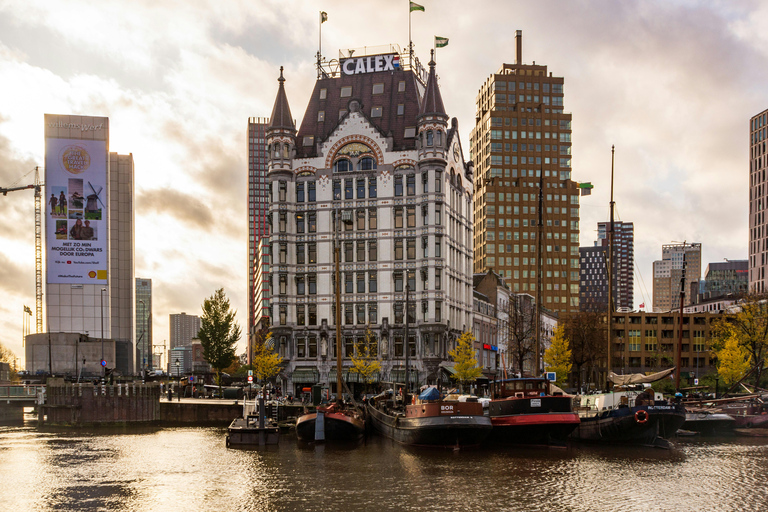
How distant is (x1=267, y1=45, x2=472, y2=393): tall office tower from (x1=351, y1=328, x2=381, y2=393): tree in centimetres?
103

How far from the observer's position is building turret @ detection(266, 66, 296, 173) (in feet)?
361

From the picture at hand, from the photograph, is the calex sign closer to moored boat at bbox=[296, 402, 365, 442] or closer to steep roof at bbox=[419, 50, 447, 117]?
steep roof at bbox=[419, 50, 447, 117]

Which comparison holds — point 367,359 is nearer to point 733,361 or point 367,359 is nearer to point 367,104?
point 367,104

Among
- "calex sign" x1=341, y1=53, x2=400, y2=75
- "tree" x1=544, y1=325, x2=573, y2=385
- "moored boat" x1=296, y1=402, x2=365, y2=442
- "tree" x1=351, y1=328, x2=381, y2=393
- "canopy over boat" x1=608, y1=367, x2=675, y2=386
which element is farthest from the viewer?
"tree" x1=544, y1=325, x2=573, y2=385

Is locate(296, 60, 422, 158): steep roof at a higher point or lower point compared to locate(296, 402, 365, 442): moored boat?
higher

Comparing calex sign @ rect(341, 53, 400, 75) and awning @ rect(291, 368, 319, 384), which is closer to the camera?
awning @ rect(291, 368, 319, 384)

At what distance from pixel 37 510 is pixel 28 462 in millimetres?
19038

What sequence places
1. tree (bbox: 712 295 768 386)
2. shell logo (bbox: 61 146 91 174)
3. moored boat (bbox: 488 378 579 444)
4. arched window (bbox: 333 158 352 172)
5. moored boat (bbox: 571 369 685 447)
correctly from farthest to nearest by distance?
shell logo (bbox: 61 146 91 174) < arched window (bbox: 333 158 352 172) < tree (bbox: 712 295 768 386) < moored boat (bbox: 571 369 685 447) < moored boat (bbox: 488 378 579 444)

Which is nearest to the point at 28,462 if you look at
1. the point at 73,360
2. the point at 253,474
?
the point at 253,474

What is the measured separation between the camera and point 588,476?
4594 cm

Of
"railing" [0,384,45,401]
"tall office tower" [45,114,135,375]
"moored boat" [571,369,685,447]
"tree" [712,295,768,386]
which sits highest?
"tall office tower" [45,114,135,375]

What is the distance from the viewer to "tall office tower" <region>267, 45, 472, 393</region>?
10525 centimetres

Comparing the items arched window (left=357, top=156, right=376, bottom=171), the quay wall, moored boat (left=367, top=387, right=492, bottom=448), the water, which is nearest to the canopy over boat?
the water

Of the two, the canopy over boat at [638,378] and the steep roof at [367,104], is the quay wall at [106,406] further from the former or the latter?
the canopy over boat at [638,378]
